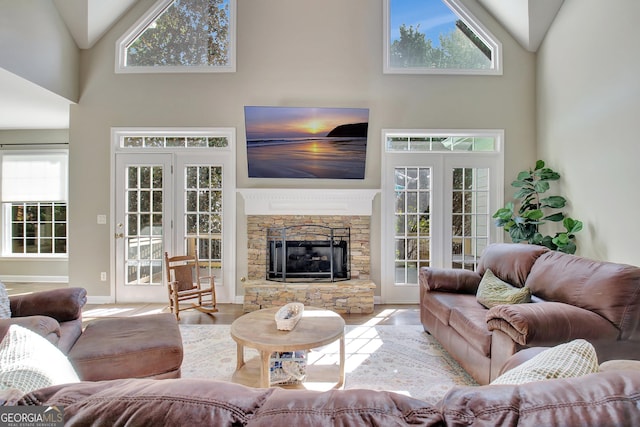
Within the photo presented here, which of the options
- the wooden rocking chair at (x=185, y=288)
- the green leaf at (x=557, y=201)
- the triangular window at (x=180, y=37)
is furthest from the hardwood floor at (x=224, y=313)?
the triangular window at (x=180, y=37)

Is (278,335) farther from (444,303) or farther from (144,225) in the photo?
(144,225)

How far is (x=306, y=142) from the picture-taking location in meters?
4.30

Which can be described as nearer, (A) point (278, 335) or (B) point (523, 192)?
(A) point (278, 335)

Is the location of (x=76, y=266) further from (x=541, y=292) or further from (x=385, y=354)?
(x=541, y=292)

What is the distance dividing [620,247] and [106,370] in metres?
4.37

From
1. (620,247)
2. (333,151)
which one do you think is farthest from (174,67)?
(620,247)

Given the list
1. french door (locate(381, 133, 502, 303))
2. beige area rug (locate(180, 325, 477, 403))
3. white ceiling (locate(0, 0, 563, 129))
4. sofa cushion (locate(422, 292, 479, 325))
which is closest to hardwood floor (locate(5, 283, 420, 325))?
beige area rug (locate(180, 325, 477, 403))

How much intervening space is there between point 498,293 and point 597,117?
2.37 metres

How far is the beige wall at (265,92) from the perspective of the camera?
4.31 metres

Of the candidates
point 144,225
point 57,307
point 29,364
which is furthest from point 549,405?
point 144,225

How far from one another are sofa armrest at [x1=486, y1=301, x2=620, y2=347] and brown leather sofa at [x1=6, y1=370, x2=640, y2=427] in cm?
133

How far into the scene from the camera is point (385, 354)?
287cm

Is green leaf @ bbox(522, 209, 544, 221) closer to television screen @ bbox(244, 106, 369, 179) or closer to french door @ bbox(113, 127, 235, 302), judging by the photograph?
television screen @ bbox(244, 106, 369, 179)

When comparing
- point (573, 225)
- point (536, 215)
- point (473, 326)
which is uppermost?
point (536, 215)
